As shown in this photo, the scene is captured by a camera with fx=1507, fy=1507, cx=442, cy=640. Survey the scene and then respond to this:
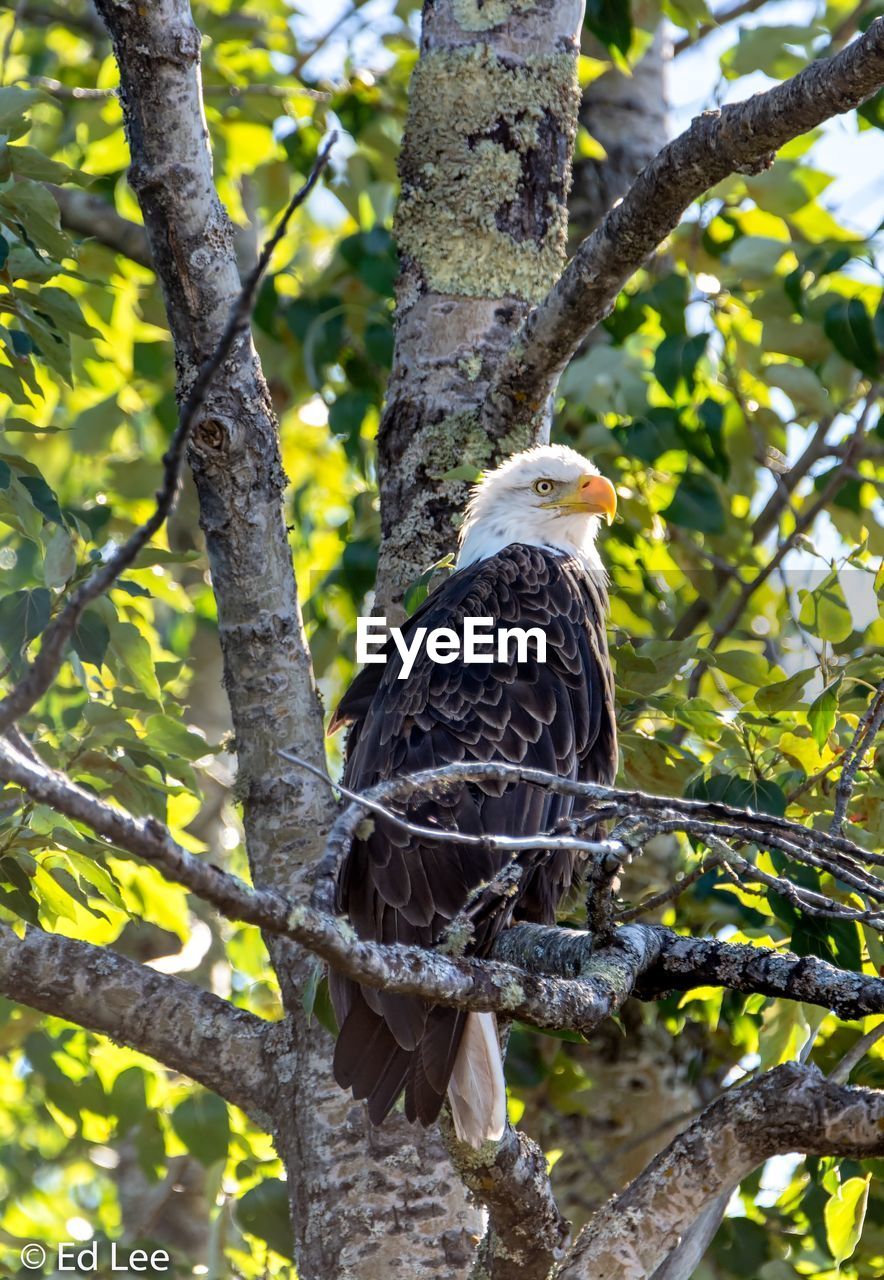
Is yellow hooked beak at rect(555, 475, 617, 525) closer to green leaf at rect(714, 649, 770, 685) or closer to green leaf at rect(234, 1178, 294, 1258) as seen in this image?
green leaf at rect(714, 649, 770, 685)

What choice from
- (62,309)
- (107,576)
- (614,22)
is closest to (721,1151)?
(107,576)

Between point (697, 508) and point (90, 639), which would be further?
point (697, 508)

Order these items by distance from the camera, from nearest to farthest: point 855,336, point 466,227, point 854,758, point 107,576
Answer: point 107,576, point 854,758, point 466,227, point 855,336

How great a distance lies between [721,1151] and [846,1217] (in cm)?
56

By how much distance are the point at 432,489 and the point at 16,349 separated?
1.09 m

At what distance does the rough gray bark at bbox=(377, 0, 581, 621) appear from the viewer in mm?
3898

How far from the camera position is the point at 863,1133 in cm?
221

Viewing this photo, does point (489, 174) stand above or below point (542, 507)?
above

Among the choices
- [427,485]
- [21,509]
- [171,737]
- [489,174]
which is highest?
[489,174]

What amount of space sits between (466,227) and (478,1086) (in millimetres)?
2282

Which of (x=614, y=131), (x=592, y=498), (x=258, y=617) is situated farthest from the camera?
(x=614, y=131)

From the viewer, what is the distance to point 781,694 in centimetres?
327

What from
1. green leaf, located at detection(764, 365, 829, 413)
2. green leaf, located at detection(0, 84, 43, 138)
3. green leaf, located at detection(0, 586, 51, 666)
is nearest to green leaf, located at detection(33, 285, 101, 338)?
green leaf, located at detection(0, 84, 43, 138)

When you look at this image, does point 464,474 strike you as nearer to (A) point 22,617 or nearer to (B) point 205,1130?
(A) point 22,617
